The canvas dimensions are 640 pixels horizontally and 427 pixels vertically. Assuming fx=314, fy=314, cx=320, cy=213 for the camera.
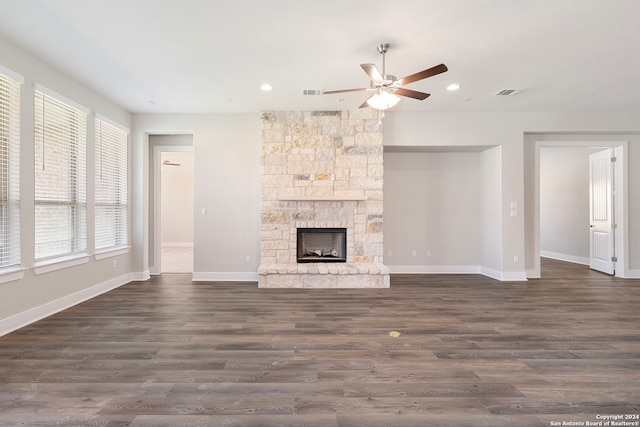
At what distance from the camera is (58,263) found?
3.80 m

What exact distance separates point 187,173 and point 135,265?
20.0 ft

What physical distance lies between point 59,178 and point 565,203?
9.91m

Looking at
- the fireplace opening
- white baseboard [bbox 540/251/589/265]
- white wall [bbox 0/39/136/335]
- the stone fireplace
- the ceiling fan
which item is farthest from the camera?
white baseboard [bbox 540/251/589/265]

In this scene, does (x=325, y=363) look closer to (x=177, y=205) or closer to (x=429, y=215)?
(x=429, y=215)

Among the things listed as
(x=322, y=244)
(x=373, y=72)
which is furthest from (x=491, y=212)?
(x=373, y=72)

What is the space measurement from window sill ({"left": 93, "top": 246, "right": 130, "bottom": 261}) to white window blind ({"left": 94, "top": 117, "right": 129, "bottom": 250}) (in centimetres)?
7

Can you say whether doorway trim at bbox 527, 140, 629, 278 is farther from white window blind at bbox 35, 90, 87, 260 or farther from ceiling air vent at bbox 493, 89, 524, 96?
white window blind at bbox 35, 90, 87, 260

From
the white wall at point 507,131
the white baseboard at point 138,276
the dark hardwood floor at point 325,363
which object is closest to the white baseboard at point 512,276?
the white wall at point 507,131

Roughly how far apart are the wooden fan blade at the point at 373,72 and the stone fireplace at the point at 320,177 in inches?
86.2

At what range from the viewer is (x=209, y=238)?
5520 mm

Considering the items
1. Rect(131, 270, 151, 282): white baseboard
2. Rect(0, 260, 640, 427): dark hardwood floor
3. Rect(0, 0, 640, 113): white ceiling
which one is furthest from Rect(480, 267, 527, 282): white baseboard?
Rect(131, 270, 151, 282): white baseboard

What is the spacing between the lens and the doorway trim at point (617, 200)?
572 centimetres

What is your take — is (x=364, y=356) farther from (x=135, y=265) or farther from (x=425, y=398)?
(x=135, y=265)

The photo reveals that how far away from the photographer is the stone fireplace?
532 cm
